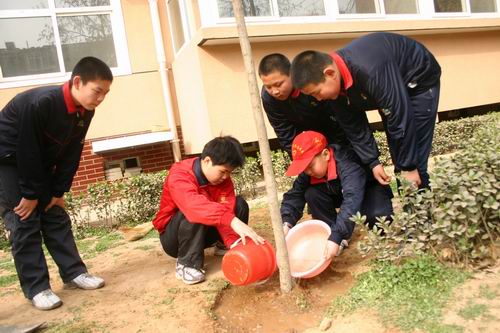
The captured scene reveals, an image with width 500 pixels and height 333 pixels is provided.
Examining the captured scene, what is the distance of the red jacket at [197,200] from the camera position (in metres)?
2.79

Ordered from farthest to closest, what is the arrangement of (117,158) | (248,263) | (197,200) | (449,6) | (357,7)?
1. (449,6)
2. (357,7)
3. (117,158)
4. (197,200)
5. (248,263)

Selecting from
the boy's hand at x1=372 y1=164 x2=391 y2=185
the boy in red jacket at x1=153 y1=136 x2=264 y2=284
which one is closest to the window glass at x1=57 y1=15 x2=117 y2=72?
the boy in red jacket at x1=153 y1=136 x2=264 y2=284

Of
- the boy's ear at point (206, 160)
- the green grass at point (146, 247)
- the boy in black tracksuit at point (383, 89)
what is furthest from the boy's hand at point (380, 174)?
the green grass at point (146, 247)

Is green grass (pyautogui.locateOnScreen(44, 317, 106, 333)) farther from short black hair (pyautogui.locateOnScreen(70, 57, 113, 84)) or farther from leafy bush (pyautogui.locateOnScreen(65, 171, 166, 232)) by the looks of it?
leafy bush (pyautogui.locateOnScreen(65, 171, 166, 232))

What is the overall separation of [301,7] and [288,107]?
4020 mm

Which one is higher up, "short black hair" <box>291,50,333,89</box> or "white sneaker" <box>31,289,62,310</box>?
"short black hair" <box>291,50,333,89</box>

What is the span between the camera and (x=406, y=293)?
2279mm

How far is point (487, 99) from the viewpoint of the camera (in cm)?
868

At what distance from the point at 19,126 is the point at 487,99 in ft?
28.1

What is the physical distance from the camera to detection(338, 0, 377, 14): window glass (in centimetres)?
722

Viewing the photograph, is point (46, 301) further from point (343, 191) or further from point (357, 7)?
point (357, 7)

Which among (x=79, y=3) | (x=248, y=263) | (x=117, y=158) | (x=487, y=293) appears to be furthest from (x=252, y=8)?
(x=487, y=293)

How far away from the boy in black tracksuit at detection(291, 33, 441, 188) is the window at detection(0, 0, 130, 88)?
5.09 metres

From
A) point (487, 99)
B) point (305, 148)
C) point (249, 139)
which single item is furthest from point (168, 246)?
point (487, 99)
